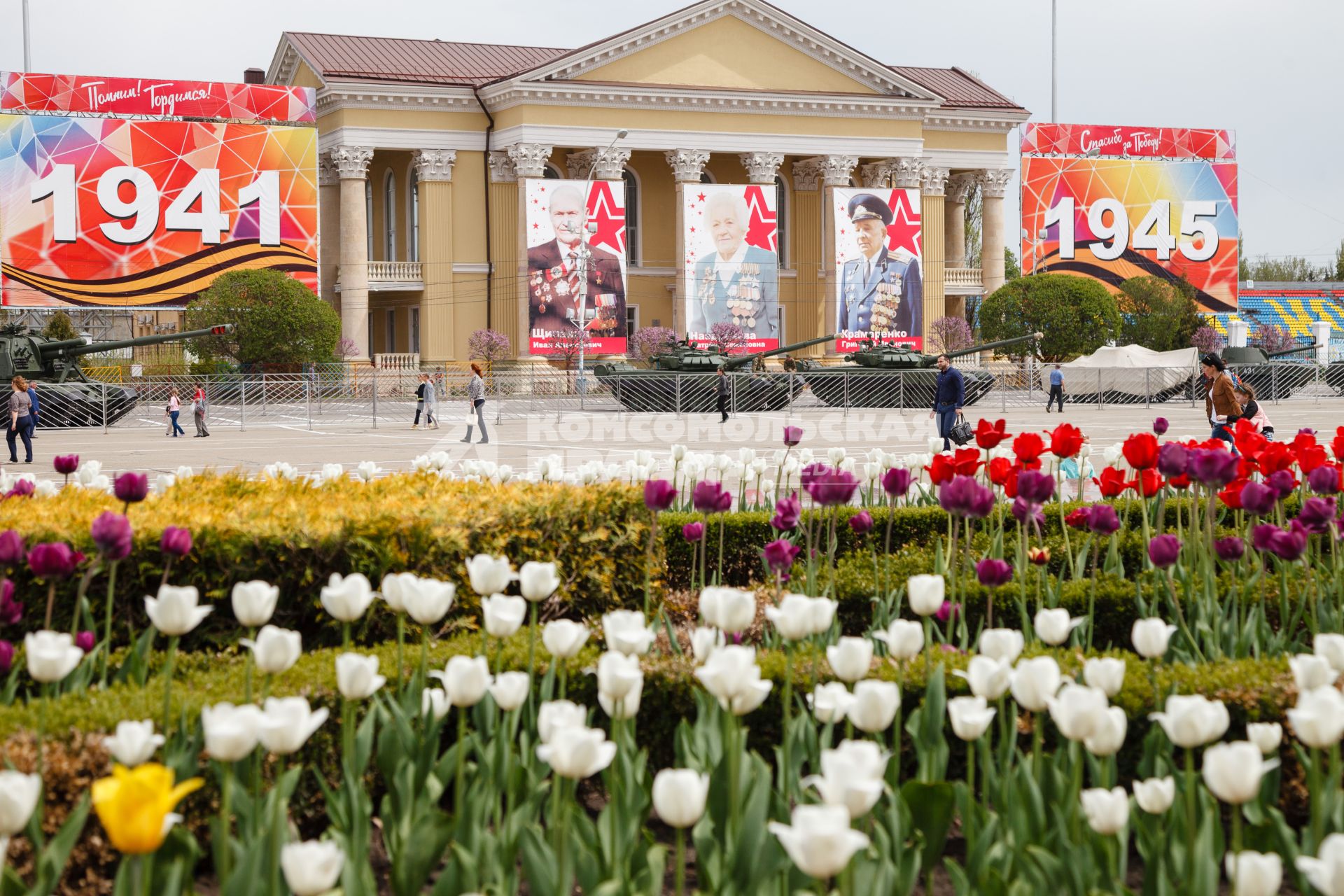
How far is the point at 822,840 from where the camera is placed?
7.55ft

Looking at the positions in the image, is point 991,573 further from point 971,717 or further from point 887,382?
point 887,382

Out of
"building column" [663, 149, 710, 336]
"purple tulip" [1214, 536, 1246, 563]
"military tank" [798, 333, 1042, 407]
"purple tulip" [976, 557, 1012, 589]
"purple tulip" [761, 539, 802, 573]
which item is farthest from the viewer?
"building column" [663, 149, 710, 336]

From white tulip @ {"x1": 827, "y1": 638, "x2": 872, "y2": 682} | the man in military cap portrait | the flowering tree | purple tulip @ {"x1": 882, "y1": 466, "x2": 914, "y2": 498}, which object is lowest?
white tulip @ {"x1": 827, "y1": 638, "x2": 872, "y2": 682}

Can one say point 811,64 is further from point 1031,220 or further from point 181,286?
point 181,286

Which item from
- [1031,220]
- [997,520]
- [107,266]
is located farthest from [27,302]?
[997,520]

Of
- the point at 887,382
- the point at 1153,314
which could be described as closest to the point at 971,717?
the point at 887,382

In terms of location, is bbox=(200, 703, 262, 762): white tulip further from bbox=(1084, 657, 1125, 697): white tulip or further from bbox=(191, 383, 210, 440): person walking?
bbox=(191, 383, 210, 440): person walking

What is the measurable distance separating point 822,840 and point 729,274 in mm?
46342

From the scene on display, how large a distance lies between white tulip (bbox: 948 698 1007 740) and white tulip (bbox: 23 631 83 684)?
205cm

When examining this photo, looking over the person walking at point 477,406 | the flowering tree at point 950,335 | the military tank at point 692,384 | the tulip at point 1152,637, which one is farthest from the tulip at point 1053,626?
the flowering tree at point 950,335

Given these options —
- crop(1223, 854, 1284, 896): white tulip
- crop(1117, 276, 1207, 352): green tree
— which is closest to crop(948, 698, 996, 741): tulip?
crop(1223, 854, 1284, 896): white tulip

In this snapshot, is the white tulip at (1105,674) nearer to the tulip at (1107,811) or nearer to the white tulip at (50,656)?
the tulip at (1107,811)

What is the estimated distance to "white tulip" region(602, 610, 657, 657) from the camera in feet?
11.8

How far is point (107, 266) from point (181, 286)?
7.19 feet
